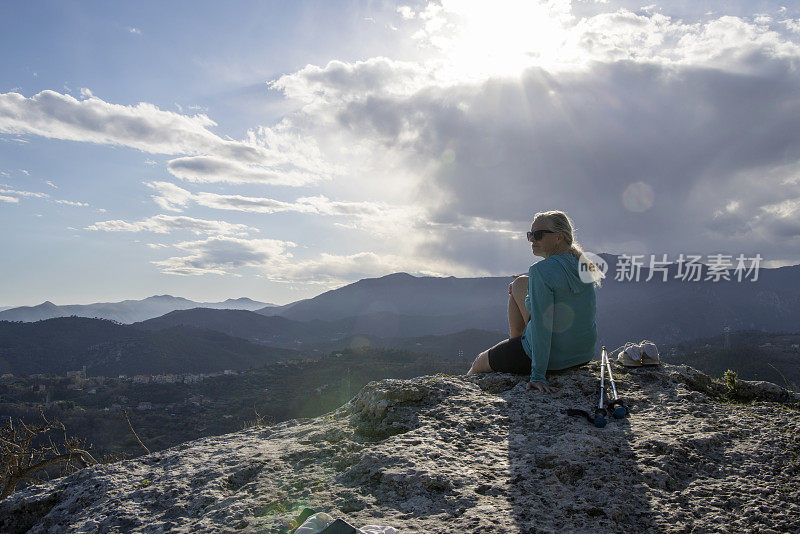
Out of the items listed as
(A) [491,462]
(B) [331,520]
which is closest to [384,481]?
(B) [331,520]

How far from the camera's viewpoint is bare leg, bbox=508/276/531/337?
528cm

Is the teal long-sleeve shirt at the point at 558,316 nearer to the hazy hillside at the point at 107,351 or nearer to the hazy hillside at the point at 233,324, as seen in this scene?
the hazy hillside at the point at 107,351

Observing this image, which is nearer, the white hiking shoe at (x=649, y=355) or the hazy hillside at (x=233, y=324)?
the white hiking shoe at (x=649, y=355)

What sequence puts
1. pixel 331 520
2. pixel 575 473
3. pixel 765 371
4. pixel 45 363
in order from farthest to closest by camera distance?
pixel 45 363
pixel 765 371
pixel 575 473
pixel 331 520

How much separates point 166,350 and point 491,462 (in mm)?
125453

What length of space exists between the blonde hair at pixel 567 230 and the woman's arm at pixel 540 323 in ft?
2.29

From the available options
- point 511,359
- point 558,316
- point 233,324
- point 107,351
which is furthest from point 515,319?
point 233,324

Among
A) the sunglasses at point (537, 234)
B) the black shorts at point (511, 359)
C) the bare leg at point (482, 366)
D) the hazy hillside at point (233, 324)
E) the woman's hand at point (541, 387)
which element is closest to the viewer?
the woman's hand at point (541, 387)

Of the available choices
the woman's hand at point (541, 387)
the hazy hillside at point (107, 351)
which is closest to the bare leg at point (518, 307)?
the woman's hand at point (541, 387)

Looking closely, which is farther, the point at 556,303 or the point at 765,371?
the point at 765,371

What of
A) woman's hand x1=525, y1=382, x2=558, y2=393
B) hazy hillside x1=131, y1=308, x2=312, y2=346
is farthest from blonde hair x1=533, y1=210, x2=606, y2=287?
hazy hillside x1=131, y1=308, x2=312, y2=346

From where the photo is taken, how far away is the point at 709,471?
2.82m

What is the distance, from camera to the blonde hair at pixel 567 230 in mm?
4898

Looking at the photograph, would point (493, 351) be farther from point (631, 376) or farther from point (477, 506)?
point (477, 506)
